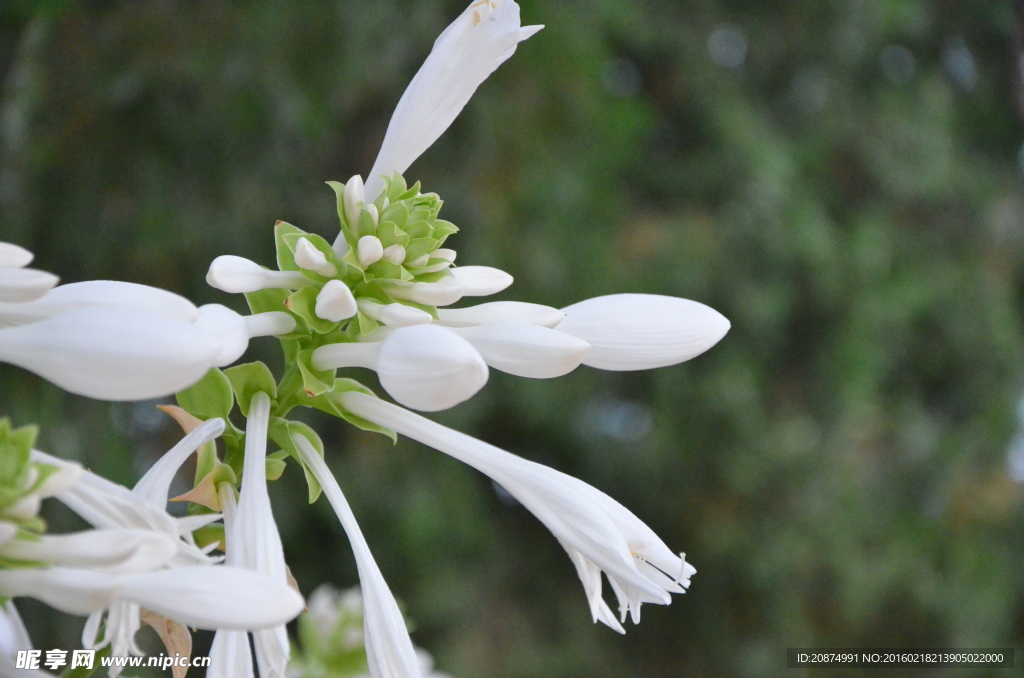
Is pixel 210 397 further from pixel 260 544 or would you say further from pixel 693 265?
pixel 693 265

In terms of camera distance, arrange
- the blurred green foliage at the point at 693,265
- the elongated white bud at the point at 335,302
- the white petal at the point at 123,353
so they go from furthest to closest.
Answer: the blurred green foliage at the point at 693,265
the elongated white bud at the point at 335,302
the white petal at the point at 123,353

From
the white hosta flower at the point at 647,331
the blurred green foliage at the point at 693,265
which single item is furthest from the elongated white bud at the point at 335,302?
the blurred green foliage at the point at 693,265

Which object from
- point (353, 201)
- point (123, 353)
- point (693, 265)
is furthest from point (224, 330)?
point (693, 265)

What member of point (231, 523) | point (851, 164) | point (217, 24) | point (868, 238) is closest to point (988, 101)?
point (851, 164)

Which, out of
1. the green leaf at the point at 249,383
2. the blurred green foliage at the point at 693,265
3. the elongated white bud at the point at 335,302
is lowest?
A: the green leaf at the point at 249,383

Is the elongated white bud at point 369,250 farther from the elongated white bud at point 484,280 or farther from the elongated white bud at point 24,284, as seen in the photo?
the elongated white bud at point 24,284

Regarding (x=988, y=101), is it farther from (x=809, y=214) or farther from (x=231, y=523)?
(x=231, y=523)
